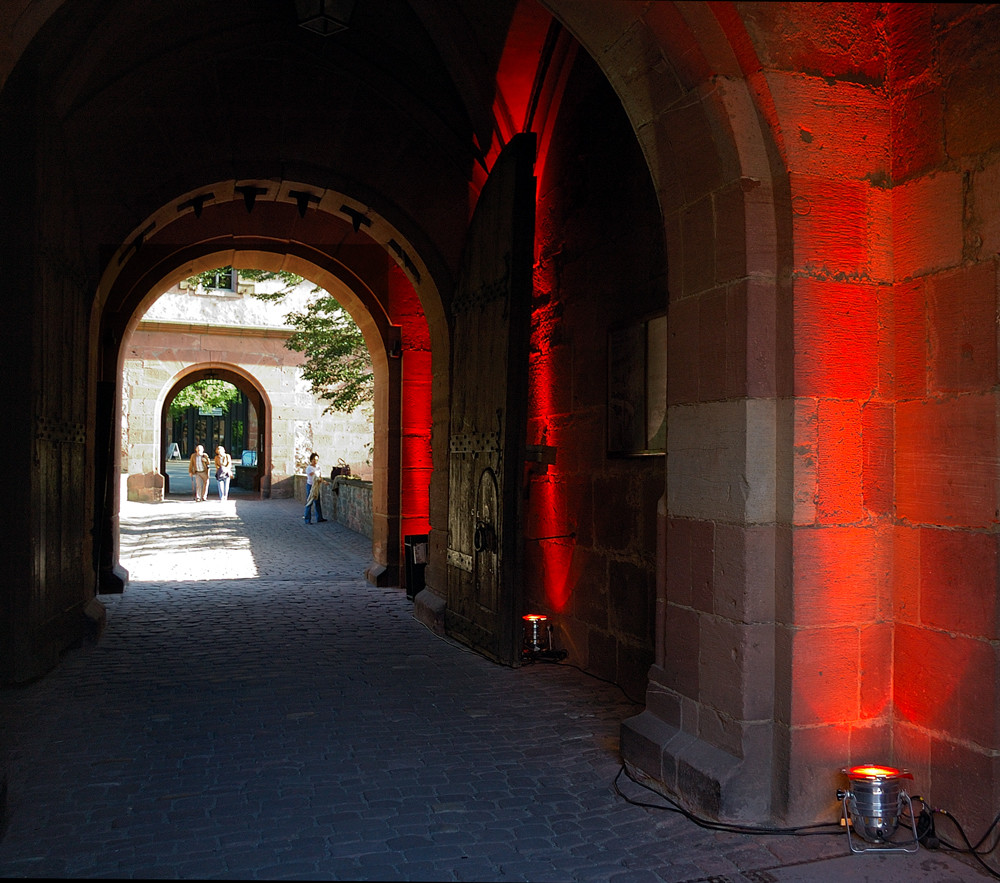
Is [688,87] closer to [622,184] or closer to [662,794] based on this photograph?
[622,184]

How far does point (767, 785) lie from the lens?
9.52ft

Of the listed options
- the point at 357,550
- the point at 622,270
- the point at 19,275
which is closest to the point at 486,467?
the point at 622,270

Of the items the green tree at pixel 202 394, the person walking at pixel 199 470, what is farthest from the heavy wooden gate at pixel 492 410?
the green tree at pixel 202 394

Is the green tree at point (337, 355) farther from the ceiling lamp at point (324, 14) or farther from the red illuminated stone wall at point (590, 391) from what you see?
the ceiling lamp at point (324, 14)

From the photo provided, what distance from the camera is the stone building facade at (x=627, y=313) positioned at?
2.85 m

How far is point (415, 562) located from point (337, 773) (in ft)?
13.5

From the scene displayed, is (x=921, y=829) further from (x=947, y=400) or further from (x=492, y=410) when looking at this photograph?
(x=492, y=410)

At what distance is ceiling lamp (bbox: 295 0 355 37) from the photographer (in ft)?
16.3

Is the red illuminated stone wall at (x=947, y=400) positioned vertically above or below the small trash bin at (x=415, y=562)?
above

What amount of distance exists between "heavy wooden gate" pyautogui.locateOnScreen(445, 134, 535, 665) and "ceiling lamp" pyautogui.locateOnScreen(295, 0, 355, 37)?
1.22m

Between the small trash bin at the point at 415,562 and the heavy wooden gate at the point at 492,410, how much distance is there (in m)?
1.28

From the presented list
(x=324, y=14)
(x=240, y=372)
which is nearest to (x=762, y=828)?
(x=324, y=14)

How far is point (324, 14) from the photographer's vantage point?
4.96m

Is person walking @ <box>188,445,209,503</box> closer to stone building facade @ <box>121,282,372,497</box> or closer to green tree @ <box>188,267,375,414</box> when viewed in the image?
stone building facade @ <box>121,282,372,497</box>
